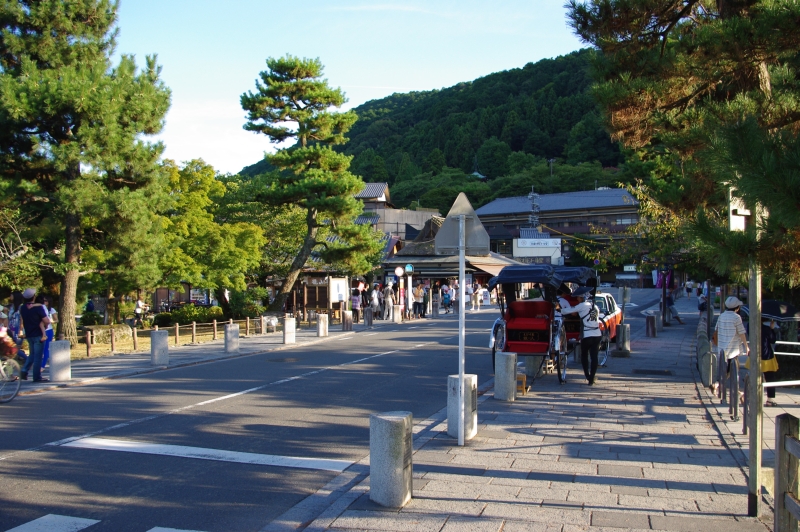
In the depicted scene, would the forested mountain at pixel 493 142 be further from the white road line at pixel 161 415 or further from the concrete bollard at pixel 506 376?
the concrete bollard at pixel 506 376

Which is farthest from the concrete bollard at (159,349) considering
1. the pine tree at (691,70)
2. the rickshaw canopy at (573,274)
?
the pine tree at (691,70)

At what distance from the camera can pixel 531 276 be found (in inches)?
547

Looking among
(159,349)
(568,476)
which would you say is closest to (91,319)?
(159,349)

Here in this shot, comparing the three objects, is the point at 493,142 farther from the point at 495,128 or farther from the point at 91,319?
the point at 91,319

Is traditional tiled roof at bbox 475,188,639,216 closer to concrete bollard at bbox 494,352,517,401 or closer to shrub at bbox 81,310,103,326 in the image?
shrub at bbox 81,310,103,326

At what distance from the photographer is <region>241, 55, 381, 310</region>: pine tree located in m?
28.4

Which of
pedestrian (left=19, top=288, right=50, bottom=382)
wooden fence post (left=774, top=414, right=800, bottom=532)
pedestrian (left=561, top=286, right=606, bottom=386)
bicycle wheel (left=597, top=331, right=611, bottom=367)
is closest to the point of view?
wooden fence post (left=774, top=414, right=800, bottom=532)

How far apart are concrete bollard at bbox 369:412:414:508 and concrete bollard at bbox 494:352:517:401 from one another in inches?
199

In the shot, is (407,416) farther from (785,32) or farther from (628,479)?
(785,32)

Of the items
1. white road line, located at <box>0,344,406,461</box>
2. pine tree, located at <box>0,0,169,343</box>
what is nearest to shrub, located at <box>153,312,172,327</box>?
pine tree, located at <box>0,0,169,343</box>

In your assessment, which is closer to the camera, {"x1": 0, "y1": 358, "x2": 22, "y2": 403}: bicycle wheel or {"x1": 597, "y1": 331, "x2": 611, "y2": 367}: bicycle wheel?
{"x1": 0, "y1": 358, "x2": 22, "y2": 403}: bicycle wheel

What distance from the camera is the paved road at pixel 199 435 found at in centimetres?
568

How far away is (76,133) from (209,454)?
15.1 metres

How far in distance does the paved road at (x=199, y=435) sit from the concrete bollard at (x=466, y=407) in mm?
1124
